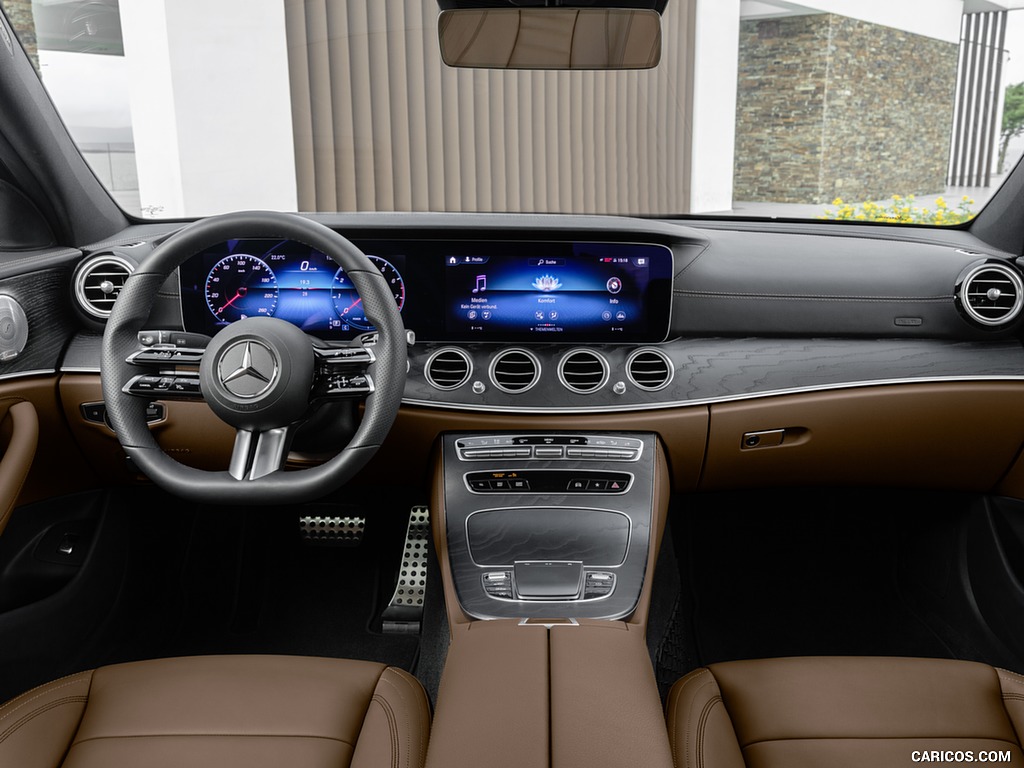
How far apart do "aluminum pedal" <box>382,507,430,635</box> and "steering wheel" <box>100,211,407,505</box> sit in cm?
88

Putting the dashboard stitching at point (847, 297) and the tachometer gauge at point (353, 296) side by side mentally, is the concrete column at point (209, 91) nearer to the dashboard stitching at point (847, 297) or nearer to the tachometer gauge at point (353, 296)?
the tachometer gauge at point (353, 296)

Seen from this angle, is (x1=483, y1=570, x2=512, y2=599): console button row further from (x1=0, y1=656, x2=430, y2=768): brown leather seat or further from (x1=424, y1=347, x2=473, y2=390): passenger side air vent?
(x1=424, y1=347, x2=473, y2=390): passenger side air vent

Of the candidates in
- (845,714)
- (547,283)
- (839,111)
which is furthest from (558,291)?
(839,111)

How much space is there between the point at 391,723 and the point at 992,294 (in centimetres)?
160

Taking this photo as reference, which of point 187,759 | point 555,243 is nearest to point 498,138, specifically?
point 555,243

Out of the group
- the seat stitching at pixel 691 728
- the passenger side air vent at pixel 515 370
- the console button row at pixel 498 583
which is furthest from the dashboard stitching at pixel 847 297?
the seat stitching at pixel 691 728

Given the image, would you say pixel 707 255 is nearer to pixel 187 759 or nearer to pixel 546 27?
pixel 546 27

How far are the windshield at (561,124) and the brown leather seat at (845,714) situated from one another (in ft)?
3.69

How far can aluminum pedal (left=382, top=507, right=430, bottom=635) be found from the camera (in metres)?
2.24

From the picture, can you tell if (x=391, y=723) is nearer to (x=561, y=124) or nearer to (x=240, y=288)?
(x=240, y=288)

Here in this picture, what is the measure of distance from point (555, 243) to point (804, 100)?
5.93ft

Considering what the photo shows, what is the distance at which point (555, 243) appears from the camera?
1.85m

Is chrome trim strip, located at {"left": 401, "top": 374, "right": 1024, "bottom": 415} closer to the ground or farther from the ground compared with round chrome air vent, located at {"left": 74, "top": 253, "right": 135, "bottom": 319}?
closer to the ground

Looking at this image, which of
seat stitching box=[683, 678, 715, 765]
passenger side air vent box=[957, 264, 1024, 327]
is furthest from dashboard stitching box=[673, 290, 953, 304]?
seat stitching box=[683, 678, 715, 765]
